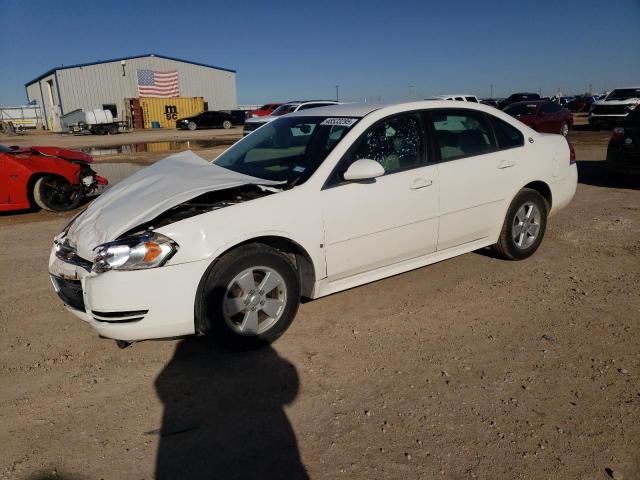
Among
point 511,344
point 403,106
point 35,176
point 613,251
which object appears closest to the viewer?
point 511,344

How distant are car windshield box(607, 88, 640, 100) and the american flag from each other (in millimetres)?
38744

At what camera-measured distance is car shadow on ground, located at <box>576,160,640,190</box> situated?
9062 millimetres

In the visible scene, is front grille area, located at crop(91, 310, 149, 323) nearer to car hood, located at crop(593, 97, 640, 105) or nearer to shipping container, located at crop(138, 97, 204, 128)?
car hood, located at crop(593, 97, 640, 105)

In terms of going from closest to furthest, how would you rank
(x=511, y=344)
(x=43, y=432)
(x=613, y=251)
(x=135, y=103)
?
(x=43, y=432) < (x=511, y=344) < (x=613, y=251) < (x=135, y=103)

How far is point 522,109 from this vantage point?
60.0 feet

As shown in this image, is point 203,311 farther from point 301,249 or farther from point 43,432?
point 43,432

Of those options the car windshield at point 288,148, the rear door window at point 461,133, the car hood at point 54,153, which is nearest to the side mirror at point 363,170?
the car windshield at point 288,148

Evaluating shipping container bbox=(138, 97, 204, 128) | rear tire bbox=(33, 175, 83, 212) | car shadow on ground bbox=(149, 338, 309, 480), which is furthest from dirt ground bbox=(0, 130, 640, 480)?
shipping container bbox=(138, 97, 204, 128)

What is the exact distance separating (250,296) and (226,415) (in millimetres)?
825

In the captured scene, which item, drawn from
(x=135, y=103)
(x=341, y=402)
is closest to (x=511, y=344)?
(x=341, y=402)

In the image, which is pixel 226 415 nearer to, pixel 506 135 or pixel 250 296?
pixel 250 296

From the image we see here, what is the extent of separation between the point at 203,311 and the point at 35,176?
6.33 meters

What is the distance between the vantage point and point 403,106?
13.6 feet

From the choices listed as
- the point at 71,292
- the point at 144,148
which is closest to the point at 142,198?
the point at 71,292
